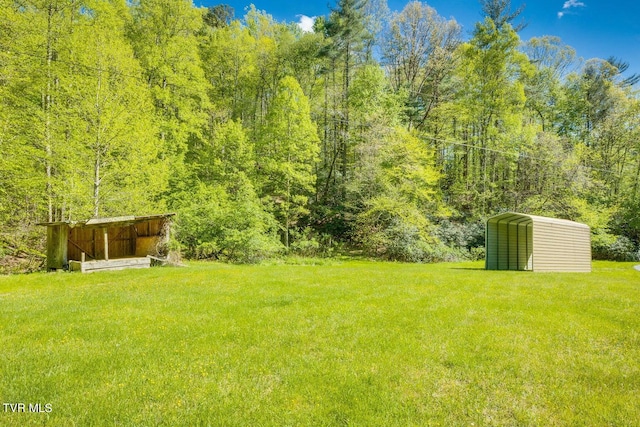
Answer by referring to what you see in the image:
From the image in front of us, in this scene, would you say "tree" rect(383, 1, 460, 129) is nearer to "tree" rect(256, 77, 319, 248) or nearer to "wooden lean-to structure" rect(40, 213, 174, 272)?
"tree" rect(256, 77, 319, 248)

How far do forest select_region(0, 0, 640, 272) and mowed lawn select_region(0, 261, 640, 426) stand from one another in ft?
29.5

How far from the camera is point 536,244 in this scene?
1184cm

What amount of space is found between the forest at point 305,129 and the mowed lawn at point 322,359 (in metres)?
8.99

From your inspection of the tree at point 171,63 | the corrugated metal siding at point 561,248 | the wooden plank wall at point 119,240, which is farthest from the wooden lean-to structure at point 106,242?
the corrugated metal siding at point 561,248

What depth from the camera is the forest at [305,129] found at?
13.5m

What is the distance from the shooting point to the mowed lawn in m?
2.72

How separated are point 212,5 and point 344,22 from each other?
44.0 ft

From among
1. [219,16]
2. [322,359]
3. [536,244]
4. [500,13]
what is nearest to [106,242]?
[322,359]

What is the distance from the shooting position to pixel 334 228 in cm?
2227

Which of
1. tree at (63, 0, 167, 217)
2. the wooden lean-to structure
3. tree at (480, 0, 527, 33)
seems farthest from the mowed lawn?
tree at (480, 0, 527, 33)

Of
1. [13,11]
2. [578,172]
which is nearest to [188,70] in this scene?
[13,11]

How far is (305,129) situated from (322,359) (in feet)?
57.4

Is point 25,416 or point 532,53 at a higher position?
point 532,53

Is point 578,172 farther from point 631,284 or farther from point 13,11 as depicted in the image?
point 13,11
